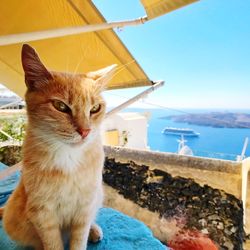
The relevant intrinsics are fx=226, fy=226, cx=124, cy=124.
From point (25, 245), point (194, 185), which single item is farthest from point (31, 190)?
point (194, 185)

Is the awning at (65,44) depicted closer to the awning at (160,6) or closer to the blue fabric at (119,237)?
the awning at (160,6)

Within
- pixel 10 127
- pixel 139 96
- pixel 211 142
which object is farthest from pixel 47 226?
pixel 211 142

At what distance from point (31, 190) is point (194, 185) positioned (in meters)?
1.14

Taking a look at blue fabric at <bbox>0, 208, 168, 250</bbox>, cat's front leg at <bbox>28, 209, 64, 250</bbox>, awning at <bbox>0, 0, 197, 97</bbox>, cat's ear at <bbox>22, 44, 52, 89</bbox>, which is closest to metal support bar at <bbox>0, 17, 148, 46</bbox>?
awning at <bbox>0, 0, 197, 97</bbox>

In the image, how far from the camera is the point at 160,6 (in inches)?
36.8

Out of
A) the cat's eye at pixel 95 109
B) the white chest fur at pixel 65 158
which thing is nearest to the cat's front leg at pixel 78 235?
the white chest fur at pixel 65 158

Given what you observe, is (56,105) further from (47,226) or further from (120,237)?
(120,237)

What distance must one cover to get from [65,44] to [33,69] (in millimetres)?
752

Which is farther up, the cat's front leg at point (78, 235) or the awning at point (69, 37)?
the awning at point (69, 37)

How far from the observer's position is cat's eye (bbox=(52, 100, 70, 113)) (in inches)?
20.4

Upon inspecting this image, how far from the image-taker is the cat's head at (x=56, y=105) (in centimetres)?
51

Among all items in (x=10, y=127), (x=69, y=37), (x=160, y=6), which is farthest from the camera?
(x=10, y=127)

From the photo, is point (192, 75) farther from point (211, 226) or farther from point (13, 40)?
point (13, 40)

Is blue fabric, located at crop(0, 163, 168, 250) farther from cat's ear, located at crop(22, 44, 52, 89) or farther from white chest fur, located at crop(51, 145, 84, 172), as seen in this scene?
cat's ear, located at crop(22, 44, 52, 89)
